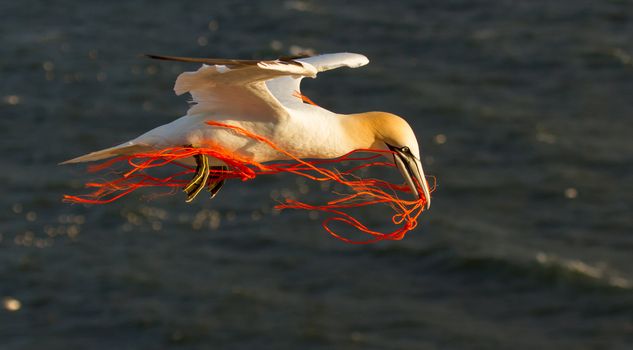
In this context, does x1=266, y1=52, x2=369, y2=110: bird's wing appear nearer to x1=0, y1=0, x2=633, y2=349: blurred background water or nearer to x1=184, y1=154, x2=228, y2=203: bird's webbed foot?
x1=184, y1=154, x2=228, y2=203: bird's webbed foot

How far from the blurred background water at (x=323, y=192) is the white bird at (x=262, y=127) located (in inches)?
831

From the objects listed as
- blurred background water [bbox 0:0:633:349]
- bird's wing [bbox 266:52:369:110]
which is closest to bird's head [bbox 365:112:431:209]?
bird's wing [bbox 266:52:369:110]

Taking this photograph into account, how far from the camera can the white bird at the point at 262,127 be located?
28.4 feet

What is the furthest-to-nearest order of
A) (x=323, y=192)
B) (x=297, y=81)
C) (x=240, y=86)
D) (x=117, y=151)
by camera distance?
1. (x=323, y=192)
2. (x=297, y=81)
3. (x=117, y=151)
4. (x=240, y=86)

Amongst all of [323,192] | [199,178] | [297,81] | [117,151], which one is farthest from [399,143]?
[323,192]

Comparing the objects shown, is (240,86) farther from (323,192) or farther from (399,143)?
(323,192)

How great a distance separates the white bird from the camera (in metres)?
8.66

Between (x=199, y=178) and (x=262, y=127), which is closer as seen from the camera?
(x=262, y=127)

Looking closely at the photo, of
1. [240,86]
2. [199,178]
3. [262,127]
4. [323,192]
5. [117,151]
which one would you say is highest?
[240,86]

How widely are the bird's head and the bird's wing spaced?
53 cm

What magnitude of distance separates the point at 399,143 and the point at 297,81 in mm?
1244

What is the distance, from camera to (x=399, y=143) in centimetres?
924

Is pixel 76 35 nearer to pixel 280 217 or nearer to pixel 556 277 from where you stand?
pixel 280 217

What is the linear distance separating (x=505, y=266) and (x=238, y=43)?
33.2 ft
